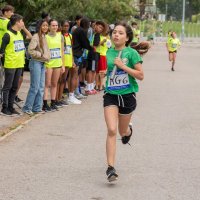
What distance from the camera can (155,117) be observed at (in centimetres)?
1309

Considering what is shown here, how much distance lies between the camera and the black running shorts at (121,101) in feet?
25.3

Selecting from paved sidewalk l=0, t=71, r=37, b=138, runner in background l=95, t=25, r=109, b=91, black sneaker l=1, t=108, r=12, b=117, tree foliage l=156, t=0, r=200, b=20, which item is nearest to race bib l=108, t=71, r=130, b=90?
paved sidewalk l=0, t=71, r=37, b=138

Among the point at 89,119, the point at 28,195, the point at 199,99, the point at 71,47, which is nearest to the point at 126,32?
the point at 28,195

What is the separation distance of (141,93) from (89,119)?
5459 mm

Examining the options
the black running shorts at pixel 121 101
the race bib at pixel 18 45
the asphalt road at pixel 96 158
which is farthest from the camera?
the race bib at pixel 18 45

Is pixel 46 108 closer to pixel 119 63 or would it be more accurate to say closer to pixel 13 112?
pixel 13 112

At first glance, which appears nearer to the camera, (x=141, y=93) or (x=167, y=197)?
(x=167, y=197)

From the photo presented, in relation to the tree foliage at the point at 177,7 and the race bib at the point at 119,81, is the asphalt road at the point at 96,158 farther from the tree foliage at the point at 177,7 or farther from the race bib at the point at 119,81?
the tree foliage at the point at 177,7

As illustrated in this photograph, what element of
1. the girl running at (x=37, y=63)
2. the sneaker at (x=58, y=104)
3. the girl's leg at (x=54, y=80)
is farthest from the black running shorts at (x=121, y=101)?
the sneaker at (x=58, y=104)

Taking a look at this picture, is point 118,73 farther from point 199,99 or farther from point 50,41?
point 199,99

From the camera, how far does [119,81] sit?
7664 mm

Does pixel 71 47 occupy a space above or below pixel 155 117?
above

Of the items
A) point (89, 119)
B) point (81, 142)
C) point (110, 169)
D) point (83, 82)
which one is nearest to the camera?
point (110, 169)

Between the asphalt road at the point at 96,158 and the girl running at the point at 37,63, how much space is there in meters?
0.41
